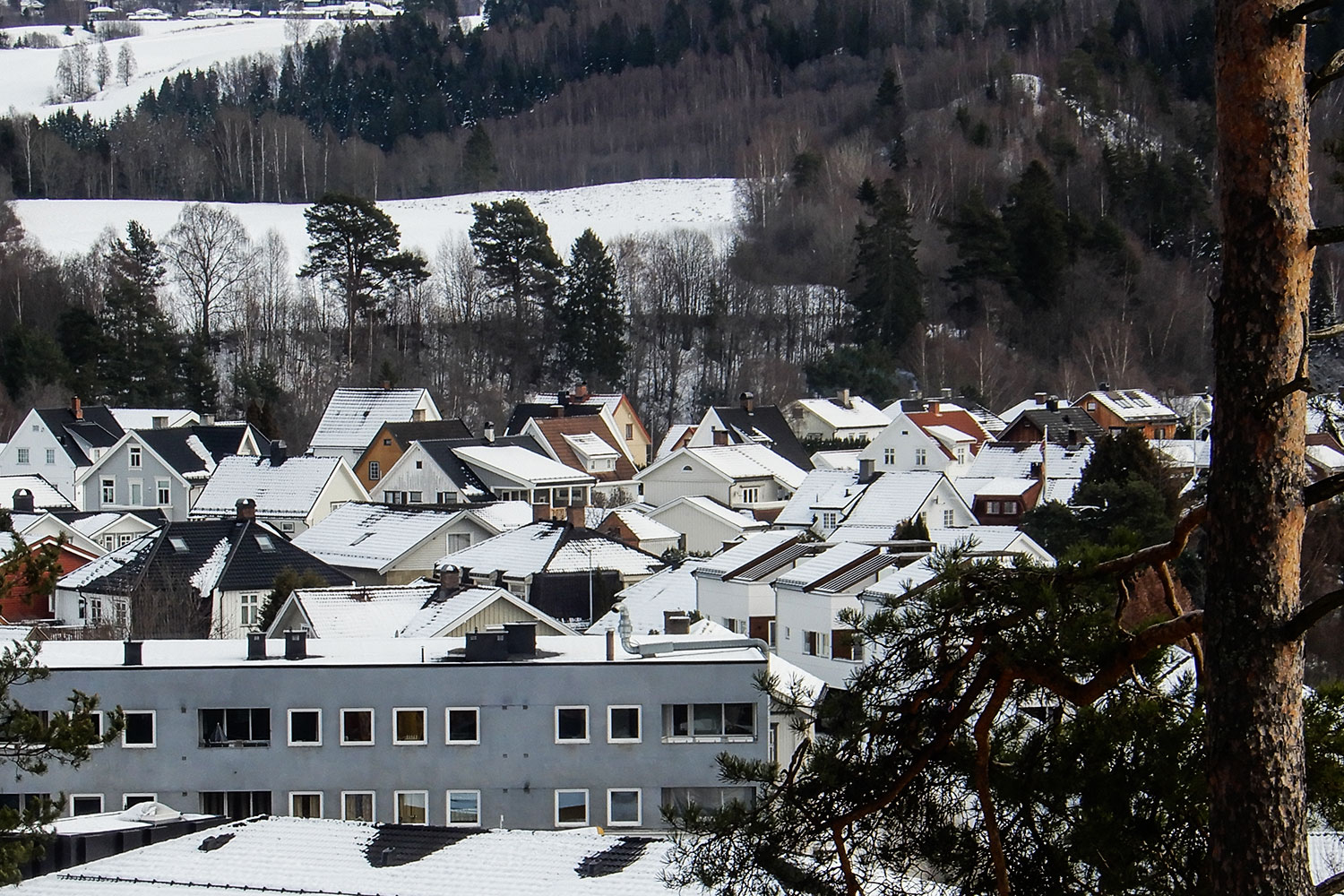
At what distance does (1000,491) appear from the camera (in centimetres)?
3412

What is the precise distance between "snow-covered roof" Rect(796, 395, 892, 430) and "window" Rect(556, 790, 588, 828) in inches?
1404

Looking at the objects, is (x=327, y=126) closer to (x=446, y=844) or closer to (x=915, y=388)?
(x=915, y=388)

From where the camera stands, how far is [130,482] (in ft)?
140

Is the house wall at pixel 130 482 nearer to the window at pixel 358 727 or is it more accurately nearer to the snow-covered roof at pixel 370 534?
the snow-covered roof at pixel 370 534

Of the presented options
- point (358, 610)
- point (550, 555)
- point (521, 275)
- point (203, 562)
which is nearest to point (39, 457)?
point (203, 562)

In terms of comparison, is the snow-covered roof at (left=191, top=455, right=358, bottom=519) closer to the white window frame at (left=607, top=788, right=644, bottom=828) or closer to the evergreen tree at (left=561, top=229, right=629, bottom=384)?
the evergreen tree at (left=561, top=229, right=629, bottom=384)

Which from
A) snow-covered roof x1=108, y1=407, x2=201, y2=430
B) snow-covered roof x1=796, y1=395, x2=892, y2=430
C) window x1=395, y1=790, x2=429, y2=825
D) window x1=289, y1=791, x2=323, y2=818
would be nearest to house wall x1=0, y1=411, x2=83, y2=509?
snow-covered roof x1=108, y1=407, x2=201, y2=430

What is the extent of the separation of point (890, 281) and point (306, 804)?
45.5 metres

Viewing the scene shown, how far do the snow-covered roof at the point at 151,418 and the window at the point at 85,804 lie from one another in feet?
107

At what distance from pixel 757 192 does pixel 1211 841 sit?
71.1 m

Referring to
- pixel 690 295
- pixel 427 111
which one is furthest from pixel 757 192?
pixel 427 111

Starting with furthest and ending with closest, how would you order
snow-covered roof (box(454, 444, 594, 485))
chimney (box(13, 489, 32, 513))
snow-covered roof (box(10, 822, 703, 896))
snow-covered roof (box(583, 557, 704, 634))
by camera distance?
snow-covered roof (box(454, 444, 594, 485)) < chimney (box(13, 489, 32, 513)) < snow-covered roof (box(583, 557, 704, 634)) < snow-covered roof (box(10, 822, 703, 896))

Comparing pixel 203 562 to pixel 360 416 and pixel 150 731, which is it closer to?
pixel 150 731

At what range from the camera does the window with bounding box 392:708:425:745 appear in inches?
632
